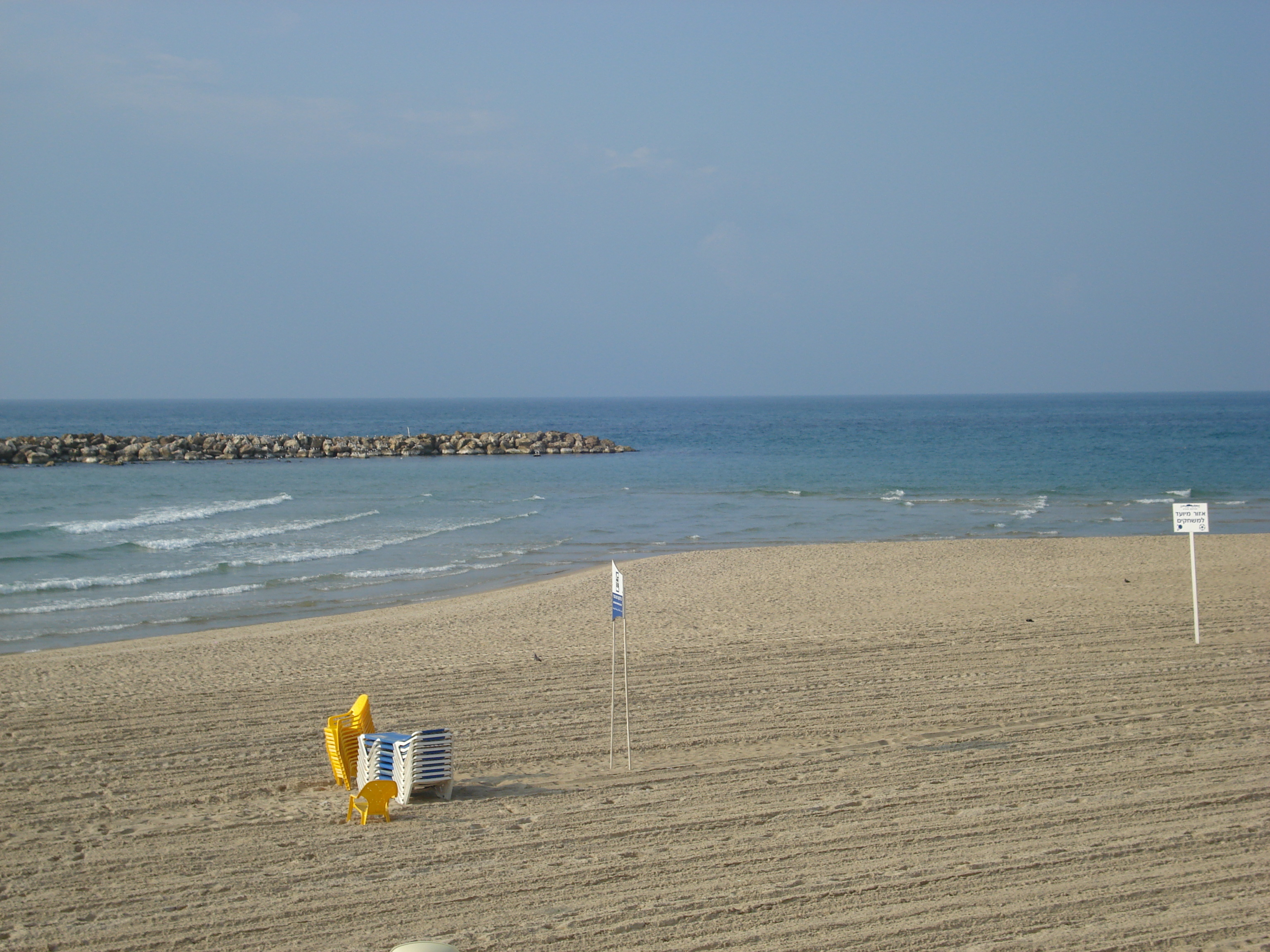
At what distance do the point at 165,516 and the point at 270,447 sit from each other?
2550 centimetres

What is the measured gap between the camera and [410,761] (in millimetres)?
6992

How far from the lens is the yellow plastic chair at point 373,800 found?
6.76 metres

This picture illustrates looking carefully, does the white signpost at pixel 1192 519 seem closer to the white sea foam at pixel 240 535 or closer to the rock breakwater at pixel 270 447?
the white sea foam at pixel 240 535

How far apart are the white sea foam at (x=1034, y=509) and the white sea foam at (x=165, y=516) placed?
2189cm

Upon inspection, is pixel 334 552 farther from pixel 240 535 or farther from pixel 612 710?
pixel 612 710

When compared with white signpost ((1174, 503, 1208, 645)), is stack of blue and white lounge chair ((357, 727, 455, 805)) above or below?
below

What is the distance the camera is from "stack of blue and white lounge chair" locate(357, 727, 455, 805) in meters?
7.04

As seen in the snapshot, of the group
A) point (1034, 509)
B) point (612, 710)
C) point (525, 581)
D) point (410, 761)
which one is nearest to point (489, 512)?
point (525, 581)

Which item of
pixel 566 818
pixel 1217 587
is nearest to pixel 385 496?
pixel 1217 587

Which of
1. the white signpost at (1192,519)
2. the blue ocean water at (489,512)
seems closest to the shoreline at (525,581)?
the blue ocean water at (489,512)

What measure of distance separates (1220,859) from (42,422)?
10863cm

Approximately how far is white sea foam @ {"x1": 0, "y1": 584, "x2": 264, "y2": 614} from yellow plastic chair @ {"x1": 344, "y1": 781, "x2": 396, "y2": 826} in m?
10.8

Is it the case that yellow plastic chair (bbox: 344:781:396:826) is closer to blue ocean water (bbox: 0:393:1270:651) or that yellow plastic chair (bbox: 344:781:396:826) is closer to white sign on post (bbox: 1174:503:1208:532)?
blue ocean water (bbox: 0:393:1270:651)

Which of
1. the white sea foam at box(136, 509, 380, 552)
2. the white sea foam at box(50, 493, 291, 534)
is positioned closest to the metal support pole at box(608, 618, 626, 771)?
the white sea foam at box(136, 509, 380, 552)
